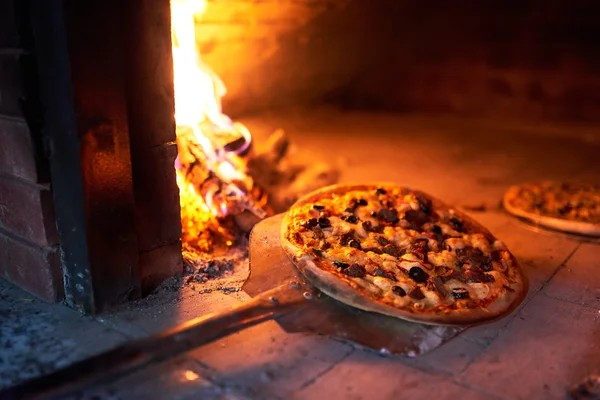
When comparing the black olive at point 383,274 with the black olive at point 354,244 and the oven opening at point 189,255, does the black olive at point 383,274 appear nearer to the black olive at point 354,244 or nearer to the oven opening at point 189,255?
the oven opening at point 189,255

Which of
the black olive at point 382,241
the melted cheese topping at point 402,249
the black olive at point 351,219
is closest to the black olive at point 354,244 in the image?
the melted cheese topping at point 402,249

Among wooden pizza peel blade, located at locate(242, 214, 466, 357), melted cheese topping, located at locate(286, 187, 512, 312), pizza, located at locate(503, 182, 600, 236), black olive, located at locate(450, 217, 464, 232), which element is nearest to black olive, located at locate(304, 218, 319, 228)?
melted cheese topping, located at locate(286, 187, 512, 312)

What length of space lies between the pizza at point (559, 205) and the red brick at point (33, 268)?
2.99 meters

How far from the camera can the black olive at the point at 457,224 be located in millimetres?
3461

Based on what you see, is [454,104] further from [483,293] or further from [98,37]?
[98,37]

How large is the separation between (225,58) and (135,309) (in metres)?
3.53

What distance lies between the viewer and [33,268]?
2.81m

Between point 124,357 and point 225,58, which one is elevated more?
point 225,58

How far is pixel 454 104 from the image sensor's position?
790 centimetres

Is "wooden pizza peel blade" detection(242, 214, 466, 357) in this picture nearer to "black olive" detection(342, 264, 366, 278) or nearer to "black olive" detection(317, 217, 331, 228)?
"black olive" detection(342, 264, 366, 278)

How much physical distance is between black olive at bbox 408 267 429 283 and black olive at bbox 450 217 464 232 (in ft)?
2.43

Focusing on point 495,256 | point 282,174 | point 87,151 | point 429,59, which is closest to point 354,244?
point 495,256

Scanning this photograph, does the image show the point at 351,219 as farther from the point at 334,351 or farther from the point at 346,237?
the point at 334,351

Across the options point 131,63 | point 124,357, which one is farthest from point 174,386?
point 131,63
